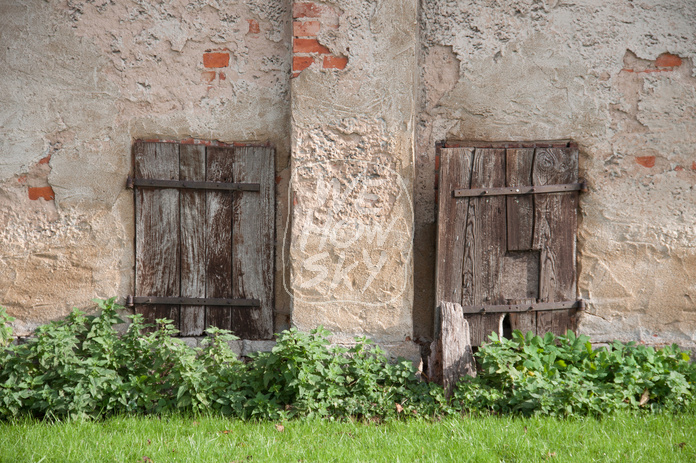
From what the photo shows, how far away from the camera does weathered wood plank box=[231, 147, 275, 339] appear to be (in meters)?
3.73

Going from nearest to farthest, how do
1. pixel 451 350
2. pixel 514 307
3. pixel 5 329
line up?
pixel 451 350 → pixel 5 329 → pixel 514 307

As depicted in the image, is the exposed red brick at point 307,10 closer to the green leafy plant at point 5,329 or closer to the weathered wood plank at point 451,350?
the weathered wood plank at point 451,350

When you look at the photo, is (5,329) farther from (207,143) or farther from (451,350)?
(451,350)

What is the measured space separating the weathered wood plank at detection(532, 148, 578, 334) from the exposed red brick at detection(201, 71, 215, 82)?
7.85 ft

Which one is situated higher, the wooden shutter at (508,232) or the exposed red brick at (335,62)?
the exposed red brick at (335,62)

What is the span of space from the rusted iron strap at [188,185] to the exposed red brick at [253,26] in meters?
1.11

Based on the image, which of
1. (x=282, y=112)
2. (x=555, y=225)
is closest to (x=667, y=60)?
(x=555, y=225)

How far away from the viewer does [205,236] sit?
3717 mm

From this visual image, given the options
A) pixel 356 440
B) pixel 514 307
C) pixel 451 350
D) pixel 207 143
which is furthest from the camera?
pixel 207 143

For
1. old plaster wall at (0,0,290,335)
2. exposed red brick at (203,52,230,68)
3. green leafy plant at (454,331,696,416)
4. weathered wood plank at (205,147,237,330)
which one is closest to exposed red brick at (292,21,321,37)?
old plaster wall at (0,0,290,335)

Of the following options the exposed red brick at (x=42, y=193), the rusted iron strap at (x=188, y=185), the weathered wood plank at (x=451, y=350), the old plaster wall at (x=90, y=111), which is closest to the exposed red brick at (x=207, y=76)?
the old plaster wall at (x=90, y=111)

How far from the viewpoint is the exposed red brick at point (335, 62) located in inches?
138

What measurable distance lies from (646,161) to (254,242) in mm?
2888

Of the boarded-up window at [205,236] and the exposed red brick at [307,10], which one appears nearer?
the exposed red brick at [307,10]
